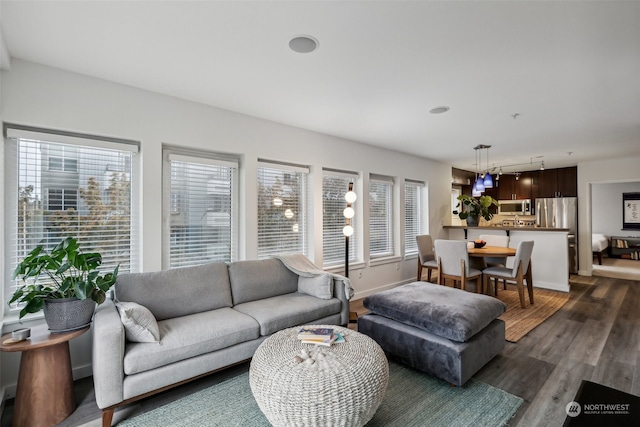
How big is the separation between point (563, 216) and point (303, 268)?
21.4ft

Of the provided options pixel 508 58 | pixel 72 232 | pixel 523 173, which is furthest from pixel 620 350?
pixel 523 173

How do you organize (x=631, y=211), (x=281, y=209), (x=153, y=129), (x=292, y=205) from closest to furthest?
(x=153, y=129), (x=281, y=209), (x=292, y=205), (x=631, y=211)

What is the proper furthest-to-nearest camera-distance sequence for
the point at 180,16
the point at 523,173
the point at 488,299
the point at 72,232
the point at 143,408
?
the point at 523,173
the point at 488,299
the point at 72,232
the point at 143,408
the point at 180,16

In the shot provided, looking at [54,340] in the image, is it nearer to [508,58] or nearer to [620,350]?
[508,58]

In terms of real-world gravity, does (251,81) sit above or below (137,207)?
above

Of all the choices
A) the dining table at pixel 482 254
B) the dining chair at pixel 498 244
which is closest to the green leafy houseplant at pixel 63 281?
the dining table at pixel 482 254

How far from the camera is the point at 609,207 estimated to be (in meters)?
8.77

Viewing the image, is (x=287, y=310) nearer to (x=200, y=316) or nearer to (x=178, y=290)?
(x=200, y=316)

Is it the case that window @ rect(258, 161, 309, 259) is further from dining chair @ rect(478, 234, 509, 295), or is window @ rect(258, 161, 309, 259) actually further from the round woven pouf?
dining chair @ rect(478, 234, 509, 295)

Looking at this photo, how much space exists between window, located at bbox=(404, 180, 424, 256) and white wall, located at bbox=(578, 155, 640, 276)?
11.5ft

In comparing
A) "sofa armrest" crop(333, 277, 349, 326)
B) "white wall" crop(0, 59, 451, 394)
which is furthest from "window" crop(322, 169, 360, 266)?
"sofa armrest" crop(333, 277, 349, 326)

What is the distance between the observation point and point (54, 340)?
6.20 ft

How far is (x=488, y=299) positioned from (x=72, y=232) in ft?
12.2

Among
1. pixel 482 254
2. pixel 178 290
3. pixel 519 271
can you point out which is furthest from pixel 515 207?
pixel 178 290
